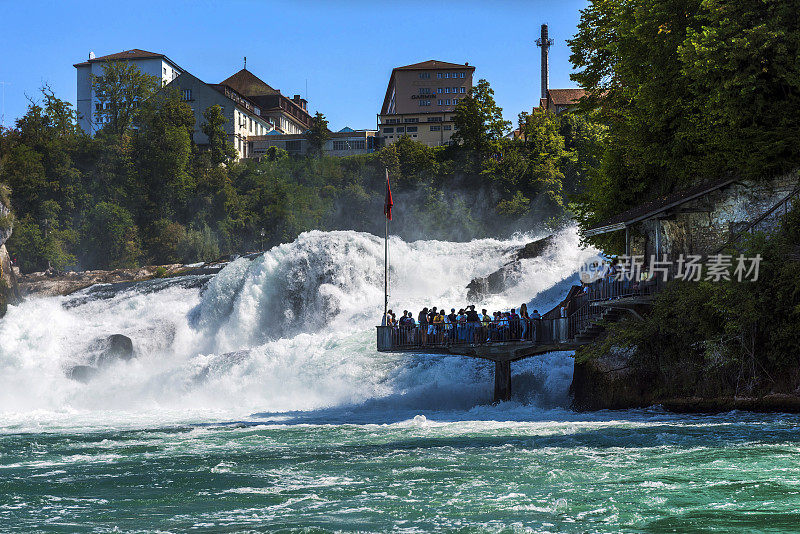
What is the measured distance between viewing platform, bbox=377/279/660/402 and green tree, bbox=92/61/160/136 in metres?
74.5

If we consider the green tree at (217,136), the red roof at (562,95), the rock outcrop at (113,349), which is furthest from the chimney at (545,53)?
the rock outcrop at (113,349)

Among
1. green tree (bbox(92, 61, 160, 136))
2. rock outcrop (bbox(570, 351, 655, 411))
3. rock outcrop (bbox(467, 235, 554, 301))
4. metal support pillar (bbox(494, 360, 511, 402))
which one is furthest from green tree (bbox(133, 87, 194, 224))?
rock outcrop (bbox(570, 351, 655, 411))

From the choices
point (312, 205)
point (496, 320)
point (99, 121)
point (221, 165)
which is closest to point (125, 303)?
point (496, 320)

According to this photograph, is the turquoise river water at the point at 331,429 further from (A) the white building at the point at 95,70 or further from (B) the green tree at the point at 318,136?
(A) the white building at the point at 95,70

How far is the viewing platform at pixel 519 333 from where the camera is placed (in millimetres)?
28547

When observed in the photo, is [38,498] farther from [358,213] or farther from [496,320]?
[358,213]

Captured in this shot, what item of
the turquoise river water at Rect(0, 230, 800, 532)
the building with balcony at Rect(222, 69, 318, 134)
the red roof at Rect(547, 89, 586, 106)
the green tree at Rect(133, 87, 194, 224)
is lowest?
the turquoise river water at Rect(0, 230, 800, 532)

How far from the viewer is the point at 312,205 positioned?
88.8m

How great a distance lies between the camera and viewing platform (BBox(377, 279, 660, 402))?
28.5m

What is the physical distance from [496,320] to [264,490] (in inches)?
581

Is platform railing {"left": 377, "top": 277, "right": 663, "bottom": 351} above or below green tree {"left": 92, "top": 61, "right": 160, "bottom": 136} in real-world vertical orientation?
below

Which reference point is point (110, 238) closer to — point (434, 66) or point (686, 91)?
point (434, 66)

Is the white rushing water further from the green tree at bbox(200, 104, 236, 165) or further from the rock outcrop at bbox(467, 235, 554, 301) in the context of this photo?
the green tree at bbox(200, 104, 236, 165)

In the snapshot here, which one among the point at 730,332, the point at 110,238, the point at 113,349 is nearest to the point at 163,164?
the point at 110,238
